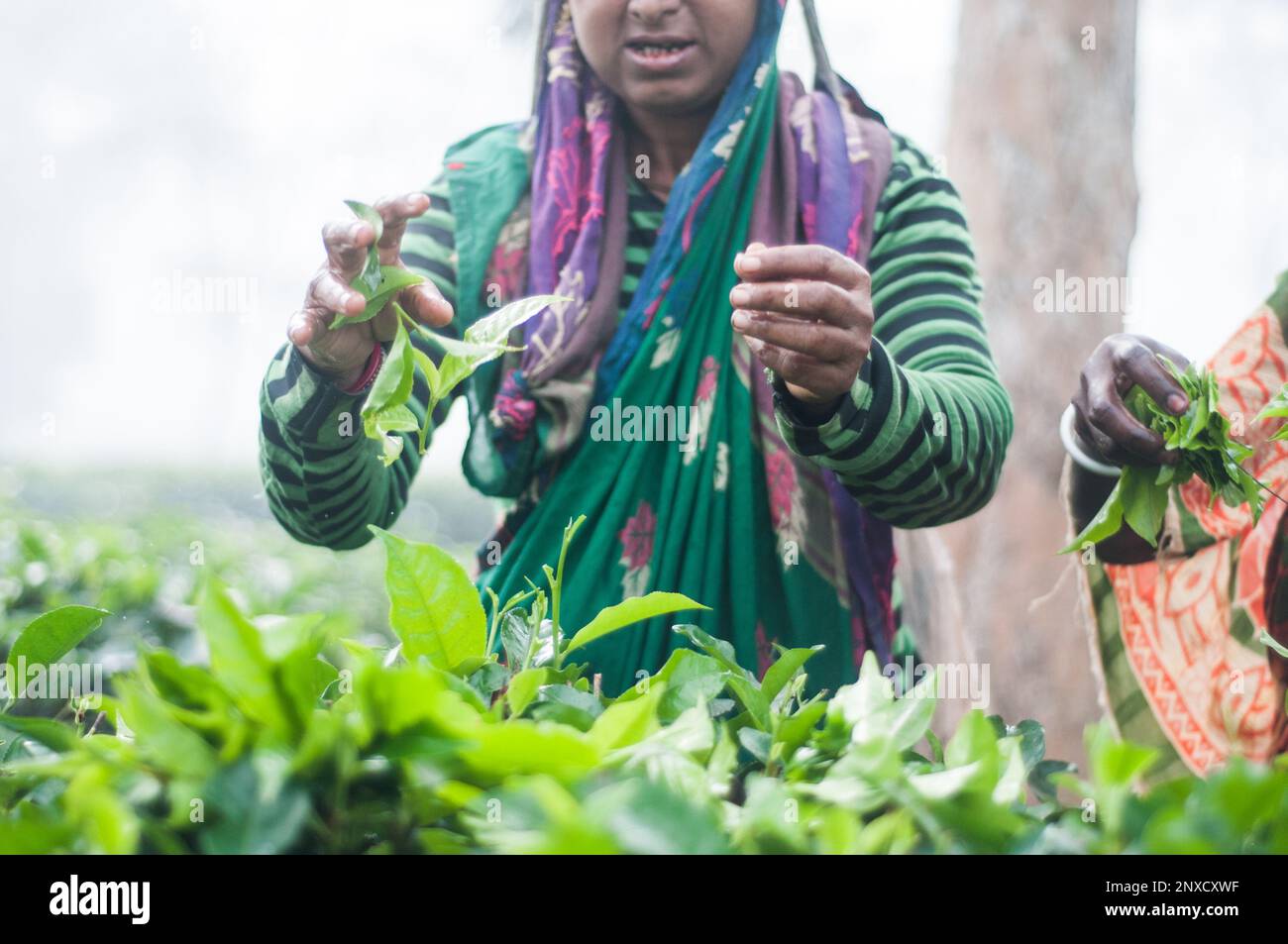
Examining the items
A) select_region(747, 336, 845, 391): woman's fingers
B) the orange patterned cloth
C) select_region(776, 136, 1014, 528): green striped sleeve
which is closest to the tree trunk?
the orange patterned cloth

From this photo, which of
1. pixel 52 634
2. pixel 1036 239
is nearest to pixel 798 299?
pixel 52 634

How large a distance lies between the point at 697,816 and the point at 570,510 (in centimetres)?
108

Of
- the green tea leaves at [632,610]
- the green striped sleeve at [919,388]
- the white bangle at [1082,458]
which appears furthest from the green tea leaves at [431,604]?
the white bangle at [1082,458]

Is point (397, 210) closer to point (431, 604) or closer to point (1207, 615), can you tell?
point (431, 604)

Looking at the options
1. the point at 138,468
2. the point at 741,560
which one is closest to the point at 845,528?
the point at 741,560

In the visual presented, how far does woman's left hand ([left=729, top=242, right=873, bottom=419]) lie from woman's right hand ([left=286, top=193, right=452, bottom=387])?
269 millimetres

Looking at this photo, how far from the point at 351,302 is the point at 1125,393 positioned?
0.65 m

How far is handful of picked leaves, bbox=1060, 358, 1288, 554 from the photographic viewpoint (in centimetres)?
93

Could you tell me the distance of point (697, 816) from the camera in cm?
48

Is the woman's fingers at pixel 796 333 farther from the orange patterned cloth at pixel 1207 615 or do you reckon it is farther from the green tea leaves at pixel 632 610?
the orange patterned cloth at pixel 1207 615

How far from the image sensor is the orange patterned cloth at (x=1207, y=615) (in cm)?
143

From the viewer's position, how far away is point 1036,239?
365 cm

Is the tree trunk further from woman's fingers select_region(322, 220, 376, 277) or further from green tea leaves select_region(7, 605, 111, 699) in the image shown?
green tea leaves select_region(7, 605, 111, 699)
